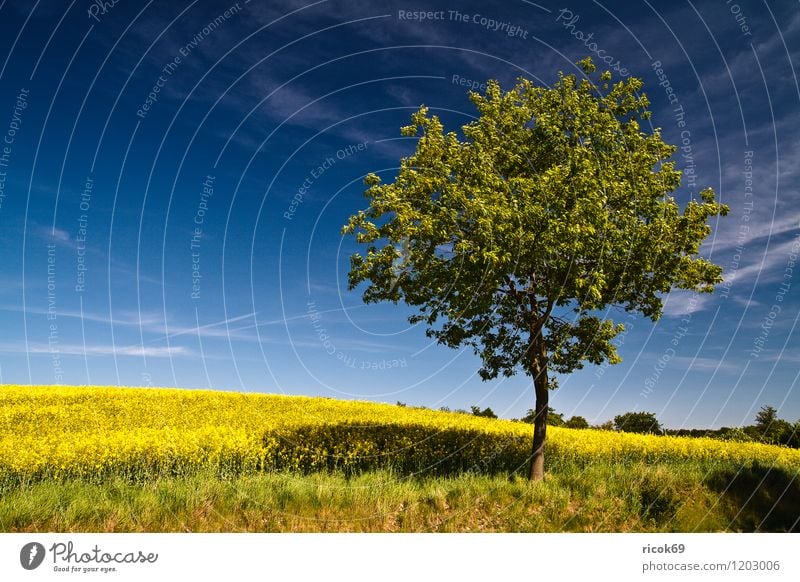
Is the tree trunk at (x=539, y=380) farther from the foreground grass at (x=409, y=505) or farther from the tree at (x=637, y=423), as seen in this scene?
the tree at (x=637, y=423)

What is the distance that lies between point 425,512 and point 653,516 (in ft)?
18.6

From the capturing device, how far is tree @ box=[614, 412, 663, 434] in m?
36.3

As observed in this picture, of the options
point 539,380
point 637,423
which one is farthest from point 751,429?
point 539,380

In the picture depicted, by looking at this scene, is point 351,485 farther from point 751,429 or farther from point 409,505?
point 751,429

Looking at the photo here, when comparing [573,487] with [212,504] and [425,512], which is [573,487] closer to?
[425,512]

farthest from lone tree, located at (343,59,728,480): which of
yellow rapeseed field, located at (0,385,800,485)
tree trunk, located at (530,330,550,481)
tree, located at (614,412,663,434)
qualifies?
tree, located at (614,412,663,434)

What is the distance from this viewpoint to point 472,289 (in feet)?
48.2

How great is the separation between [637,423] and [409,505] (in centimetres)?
3123

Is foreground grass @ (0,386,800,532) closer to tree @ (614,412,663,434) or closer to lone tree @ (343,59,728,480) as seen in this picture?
lone tree @ (343,59,728,480)

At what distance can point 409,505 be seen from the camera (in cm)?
1138
